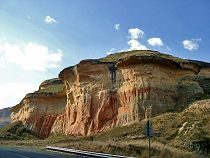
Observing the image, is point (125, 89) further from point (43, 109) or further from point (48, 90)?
point (48, 90)

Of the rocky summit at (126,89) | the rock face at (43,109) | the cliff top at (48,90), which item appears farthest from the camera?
the cliff top at (48,90)

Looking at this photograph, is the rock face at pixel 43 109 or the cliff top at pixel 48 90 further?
the cliff top at pixel 48 90

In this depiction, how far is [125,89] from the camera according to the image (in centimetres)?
5481

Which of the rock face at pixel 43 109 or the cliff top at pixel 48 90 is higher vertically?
the cliff top at pixel 48 90

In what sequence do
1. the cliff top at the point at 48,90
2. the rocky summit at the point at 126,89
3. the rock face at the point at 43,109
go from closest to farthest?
the rocky summit at the point at 126,89
the rock face at the point at 43,109
the cliff top at the point at 48,90

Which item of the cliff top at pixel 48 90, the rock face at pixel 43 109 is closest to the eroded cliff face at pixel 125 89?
the rock face at pixel 43 109

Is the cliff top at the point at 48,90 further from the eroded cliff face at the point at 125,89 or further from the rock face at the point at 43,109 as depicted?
the eroded cliff face at the point at 125,89

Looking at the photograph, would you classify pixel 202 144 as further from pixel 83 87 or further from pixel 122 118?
pixel 83 87

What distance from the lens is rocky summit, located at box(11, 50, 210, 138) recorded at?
51.6 m

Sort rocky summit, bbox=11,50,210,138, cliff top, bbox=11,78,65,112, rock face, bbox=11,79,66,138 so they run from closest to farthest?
rocky summit, bbox=11,50,210,138 < rock face, bbox=11,79,66,138 < cliff top, bbox=11,78,65,112

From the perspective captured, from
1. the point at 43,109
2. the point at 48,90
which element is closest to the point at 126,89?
the point at 43,109

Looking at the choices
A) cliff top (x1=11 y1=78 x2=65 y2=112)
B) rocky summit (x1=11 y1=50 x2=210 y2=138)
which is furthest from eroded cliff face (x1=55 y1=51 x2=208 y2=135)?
cliff top (x1=11 y1=78 x2=65 y2=112)

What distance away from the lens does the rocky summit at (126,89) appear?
169 feet

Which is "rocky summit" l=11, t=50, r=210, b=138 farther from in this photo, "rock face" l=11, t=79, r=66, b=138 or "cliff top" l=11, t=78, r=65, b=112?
"cliff top" l=11, t=78, r=65, b=112
